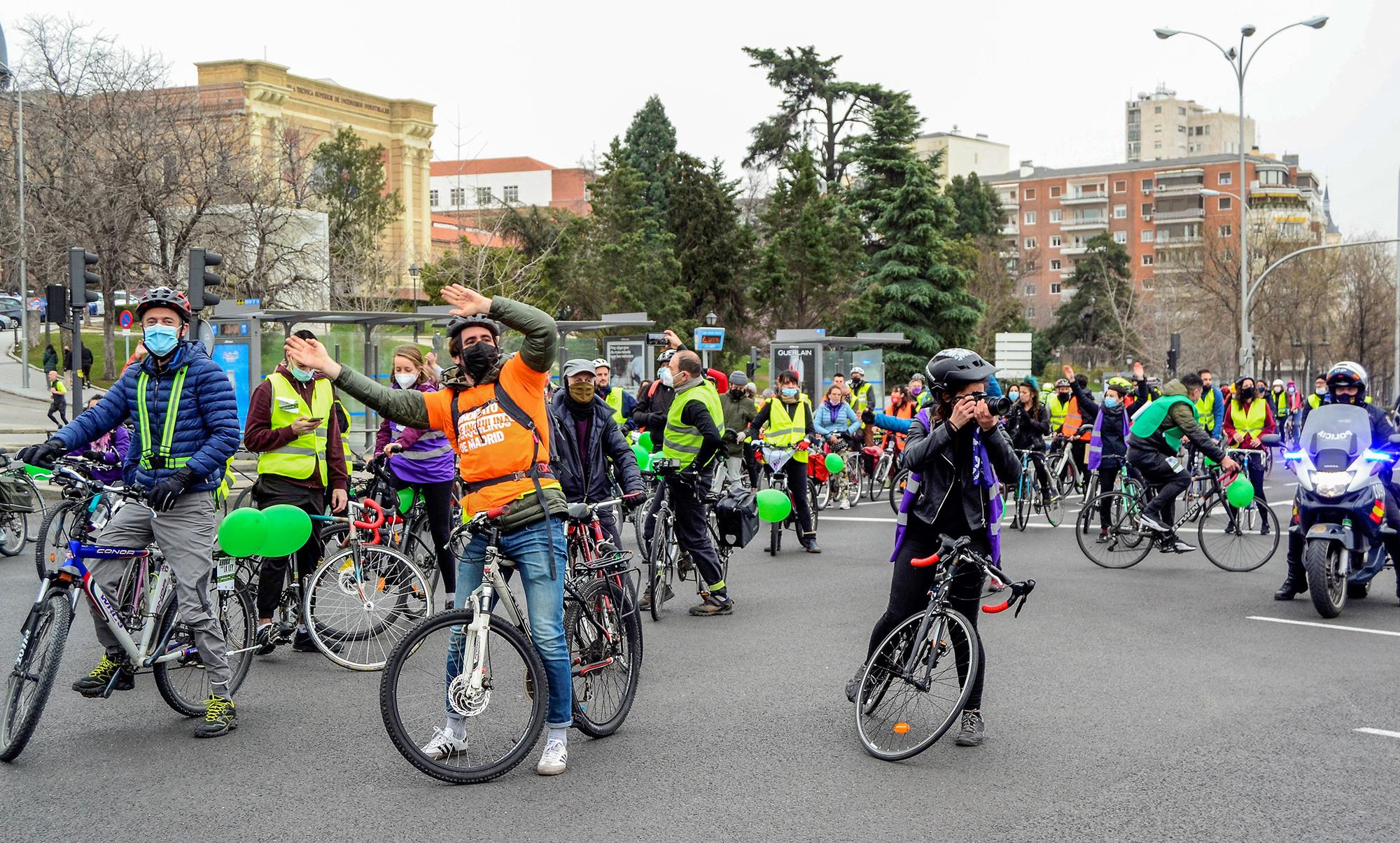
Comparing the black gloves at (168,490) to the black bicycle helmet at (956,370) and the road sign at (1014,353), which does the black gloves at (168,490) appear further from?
the road sign at (1014,353)

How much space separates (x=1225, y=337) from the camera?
2480 inches

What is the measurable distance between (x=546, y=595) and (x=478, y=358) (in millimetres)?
1048

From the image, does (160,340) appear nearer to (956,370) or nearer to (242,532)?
(242,532)

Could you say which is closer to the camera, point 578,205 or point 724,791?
point 724,791

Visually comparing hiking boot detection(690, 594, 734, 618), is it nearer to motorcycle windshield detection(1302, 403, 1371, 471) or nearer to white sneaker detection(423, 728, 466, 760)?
white sneaker detection(423, 728, 466, 760)

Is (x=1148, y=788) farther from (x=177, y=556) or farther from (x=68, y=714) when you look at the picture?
(x=68, y=714)

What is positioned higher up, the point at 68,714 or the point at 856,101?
the point at 856,101

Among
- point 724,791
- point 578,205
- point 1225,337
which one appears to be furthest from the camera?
point 578,205

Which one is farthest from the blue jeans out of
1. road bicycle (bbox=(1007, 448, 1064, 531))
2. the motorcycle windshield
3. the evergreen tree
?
the evergreen tree

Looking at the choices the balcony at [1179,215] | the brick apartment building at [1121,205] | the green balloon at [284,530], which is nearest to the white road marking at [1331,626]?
the green balloon at [284,530]

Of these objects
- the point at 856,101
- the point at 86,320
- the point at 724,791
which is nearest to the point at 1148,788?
the point at 724,791

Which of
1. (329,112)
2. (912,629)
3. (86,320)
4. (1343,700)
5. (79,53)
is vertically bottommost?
(1343,700)

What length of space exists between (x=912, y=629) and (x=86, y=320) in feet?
186

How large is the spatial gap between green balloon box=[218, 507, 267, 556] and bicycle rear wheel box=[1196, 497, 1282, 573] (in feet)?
29.1
